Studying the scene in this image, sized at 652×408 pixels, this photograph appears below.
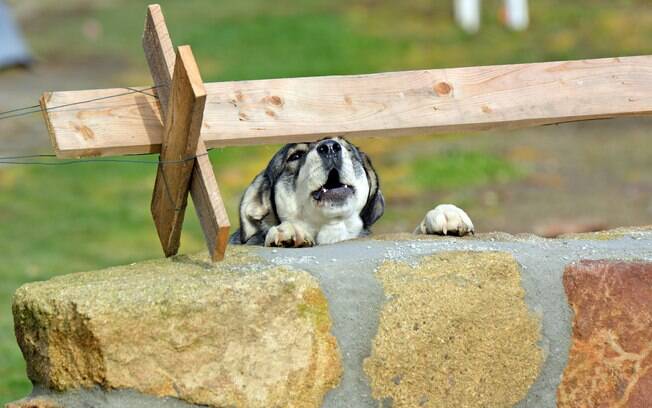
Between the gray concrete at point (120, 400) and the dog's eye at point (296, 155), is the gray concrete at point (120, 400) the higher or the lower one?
the higher one

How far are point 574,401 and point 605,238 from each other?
0.62 meters

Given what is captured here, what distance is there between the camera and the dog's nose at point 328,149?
474cm

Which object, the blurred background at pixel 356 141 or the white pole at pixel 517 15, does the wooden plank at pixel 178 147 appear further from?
the white pole at pixel 517 15

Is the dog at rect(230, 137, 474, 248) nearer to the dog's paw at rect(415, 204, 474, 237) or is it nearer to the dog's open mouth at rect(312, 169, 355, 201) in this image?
the dog's open mouth at rect(312, 169, 355, 201)

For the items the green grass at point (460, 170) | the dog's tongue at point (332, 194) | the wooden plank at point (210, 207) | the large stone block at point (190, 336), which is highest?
the wooden plank at point (210, 207)

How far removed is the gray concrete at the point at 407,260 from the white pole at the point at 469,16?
14.2m

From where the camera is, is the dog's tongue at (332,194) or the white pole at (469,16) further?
the white pole at (469,16)

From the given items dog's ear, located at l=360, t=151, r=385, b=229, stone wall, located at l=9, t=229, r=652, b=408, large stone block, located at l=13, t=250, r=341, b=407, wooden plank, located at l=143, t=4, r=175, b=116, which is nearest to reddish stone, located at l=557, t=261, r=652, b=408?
stone wall, located at l=9, t=229, r=652, b=408

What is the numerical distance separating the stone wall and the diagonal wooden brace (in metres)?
0.16

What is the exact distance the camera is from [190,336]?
10.2ft

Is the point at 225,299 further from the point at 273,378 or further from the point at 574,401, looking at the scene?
the point at 574,401

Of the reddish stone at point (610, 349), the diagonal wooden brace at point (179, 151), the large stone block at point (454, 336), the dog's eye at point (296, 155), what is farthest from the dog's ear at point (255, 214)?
the reddish stone at point (610, 349)

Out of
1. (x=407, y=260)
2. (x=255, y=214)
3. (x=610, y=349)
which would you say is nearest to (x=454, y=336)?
(x=407, y=260)

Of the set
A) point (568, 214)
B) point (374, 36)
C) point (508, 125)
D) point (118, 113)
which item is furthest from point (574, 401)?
point (374, 36)
